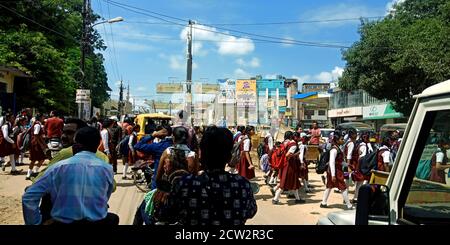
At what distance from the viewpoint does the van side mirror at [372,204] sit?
185 cm

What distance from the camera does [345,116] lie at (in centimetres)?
4844

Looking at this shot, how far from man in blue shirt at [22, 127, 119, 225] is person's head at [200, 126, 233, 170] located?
94 centimetres

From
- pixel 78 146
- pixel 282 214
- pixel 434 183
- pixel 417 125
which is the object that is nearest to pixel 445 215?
pixel 434 183

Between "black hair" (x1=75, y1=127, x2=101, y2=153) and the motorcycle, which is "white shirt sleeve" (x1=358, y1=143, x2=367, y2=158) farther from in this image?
"black hair" (x1=75, y1=127, x2=101, y2=153)

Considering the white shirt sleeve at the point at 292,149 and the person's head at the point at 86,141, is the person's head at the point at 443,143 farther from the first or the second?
the white shirt sleeve at the point at 292,149

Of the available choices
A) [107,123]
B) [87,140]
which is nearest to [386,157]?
[107,123]

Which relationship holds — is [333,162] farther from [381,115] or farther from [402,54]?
[381,115]

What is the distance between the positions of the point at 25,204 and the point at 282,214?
6394 mm

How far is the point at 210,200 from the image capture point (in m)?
2.26

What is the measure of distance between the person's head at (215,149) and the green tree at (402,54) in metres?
19.5

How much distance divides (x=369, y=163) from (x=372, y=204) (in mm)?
7613

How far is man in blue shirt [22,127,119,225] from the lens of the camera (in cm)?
279

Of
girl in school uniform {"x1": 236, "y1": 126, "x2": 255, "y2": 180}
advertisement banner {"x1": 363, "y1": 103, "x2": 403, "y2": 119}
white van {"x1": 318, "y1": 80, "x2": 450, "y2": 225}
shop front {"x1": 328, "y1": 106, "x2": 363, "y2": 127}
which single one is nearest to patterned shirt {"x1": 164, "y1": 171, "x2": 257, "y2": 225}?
white van {"x1": 318, "y1": 80, "x2": 450, "y2": 225}
